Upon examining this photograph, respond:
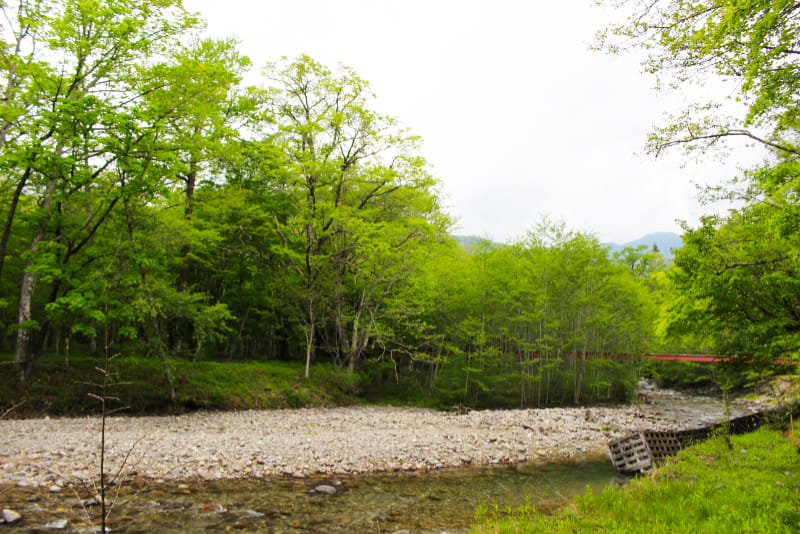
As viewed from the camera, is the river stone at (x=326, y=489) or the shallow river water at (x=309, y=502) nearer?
the shallow river water at (x=309, y=502)

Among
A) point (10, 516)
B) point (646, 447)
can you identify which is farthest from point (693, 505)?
point (10, 516)

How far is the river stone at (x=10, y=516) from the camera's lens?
21.8ft

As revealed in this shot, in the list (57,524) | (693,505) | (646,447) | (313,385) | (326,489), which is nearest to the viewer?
(693,505)

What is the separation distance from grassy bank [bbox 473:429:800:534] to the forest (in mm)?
3954

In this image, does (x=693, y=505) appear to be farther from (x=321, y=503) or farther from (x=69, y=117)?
(x=69, y=117)

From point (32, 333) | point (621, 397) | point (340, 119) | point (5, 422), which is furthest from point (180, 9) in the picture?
point (621, 397)

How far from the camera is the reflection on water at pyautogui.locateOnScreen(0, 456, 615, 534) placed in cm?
714

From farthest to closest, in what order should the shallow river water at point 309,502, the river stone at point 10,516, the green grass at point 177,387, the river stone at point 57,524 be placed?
the green grass at point 177,387, the shallow river water at point 309,502, the river stone at point 10,516, the river stone at point 57,524

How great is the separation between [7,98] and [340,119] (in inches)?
470

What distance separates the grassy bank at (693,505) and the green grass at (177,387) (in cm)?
1139

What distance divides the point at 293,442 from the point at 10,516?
21.8ft

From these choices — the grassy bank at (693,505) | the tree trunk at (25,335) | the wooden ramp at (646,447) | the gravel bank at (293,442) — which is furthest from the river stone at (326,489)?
A: the tree trunk at (25,335)

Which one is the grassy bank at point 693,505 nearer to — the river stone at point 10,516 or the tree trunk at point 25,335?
the river stone at point 10,516

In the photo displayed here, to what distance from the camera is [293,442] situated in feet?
41.5
